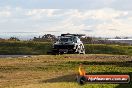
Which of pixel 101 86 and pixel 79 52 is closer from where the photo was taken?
pixel 101 86

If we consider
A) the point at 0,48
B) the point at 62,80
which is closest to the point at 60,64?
the point at 62,80

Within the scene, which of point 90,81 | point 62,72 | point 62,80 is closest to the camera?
point 90,81

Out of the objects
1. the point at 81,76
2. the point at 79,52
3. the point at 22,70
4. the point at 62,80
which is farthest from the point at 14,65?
the point at 79,52

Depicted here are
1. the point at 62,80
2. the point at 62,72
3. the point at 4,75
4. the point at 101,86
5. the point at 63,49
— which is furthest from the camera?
the point at 63,49

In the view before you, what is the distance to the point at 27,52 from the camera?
51.0 m

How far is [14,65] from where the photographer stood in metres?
24.8

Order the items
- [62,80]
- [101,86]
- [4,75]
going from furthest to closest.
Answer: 1. [4,75]
2. [62,80]
3. [101,86]

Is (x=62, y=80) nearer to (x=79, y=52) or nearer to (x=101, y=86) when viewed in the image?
(x=101, y=86)

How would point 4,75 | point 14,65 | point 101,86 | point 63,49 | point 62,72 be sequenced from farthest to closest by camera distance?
point 63,49
point 14,65
point 62,72
point 4,75
point 101,86

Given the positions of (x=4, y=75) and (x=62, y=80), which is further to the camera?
(x=4, y=75)

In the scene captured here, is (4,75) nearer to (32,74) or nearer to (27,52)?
(32,74)

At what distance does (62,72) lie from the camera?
22.0 m

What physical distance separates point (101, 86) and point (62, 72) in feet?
15.2

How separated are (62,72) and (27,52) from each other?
2935 cm
